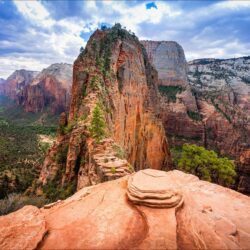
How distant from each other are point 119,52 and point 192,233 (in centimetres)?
3350

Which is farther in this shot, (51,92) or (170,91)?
(51,92)

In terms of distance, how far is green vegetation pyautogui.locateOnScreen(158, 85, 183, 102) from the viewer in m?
94.2

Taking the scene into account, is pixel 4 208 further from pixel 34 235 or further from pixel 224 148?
pixel 224 148

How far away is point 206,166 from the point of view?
3759 centimetres

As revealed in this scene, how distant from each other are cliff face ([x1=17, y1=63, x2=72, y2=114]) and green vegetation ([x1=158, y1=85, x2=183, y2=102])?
62226mm

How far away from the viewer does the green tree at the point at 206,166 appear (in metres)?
36.3

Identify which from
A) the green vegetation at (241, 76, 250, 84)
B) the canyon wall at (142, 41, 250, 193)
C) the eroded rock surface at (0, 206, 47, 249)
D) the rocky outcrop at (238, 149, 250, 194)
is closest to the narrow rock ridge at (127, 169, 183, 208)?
the eroded rock surface at (0, 206, 47, 249)

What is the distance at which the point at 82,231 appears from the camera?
7598 millimetres

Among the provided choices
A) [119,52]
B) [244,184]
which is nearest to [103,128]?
[119,52]

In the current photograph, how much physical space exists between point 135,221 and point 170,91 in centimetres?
9466

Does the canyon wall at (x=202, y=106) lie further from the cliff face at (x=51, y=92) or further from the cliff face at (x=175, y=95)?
the cliff face at (x=51, y=92)

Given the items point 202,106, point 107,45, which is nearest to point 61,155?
point 107,45

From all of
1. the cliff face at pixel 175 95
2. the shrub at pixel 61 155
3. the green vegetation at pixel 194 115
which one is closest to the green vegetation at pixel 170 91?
the cliff face at pixel 175 95

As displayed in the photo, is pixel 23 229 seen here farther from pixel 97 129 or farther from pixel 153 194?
pixel 97 129
